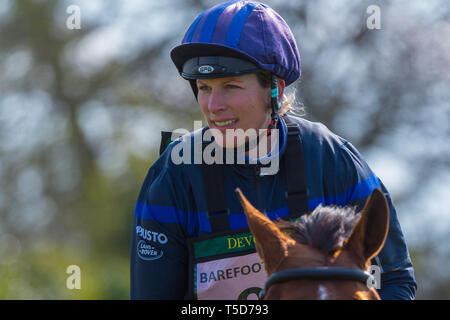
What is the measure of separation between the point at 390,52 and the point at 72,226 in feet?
23.0

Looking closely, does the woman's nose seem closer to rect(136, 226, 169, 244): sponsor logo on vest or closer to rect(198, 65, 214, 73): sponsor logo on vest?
rect(198, 65, 214, 73): sponsor logo on vest

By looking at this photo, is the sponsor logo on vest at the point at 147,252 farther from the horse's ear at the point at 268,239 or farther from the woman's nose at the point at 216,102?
the horse's ear at the point at 268,239

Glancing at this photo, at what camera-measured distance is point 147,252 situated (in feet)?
11.0

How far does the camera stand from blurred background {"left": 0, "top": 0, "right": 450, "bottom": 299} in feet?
41.4

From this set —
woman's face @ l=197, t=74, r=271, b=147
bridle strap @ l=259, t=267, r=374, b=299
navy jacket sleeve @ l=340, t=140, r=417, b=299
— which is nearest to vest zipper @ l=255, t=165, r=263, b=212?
woman's face @ l=197, t=74, r=271, b=147

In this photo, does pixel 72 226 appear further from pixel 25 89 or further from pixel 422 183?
pixel 422 183

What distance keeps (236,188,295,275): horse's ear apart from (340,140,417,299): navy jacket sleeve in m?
0.94

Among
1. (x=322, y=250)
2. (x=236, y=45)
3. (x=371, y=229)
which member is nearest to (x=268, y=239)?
(x=322, y=250)

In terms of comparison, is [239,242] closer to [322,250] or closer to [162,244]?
[162,244]

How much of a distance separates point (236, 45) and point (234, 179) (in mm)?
634

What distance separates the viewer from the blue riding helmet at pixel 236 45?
3.24m

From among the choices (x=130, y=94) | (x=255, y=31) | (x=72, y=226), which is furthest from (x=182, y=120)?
(x=255, y=31)

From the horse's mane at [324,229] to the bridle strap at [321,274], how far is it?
10 cm
